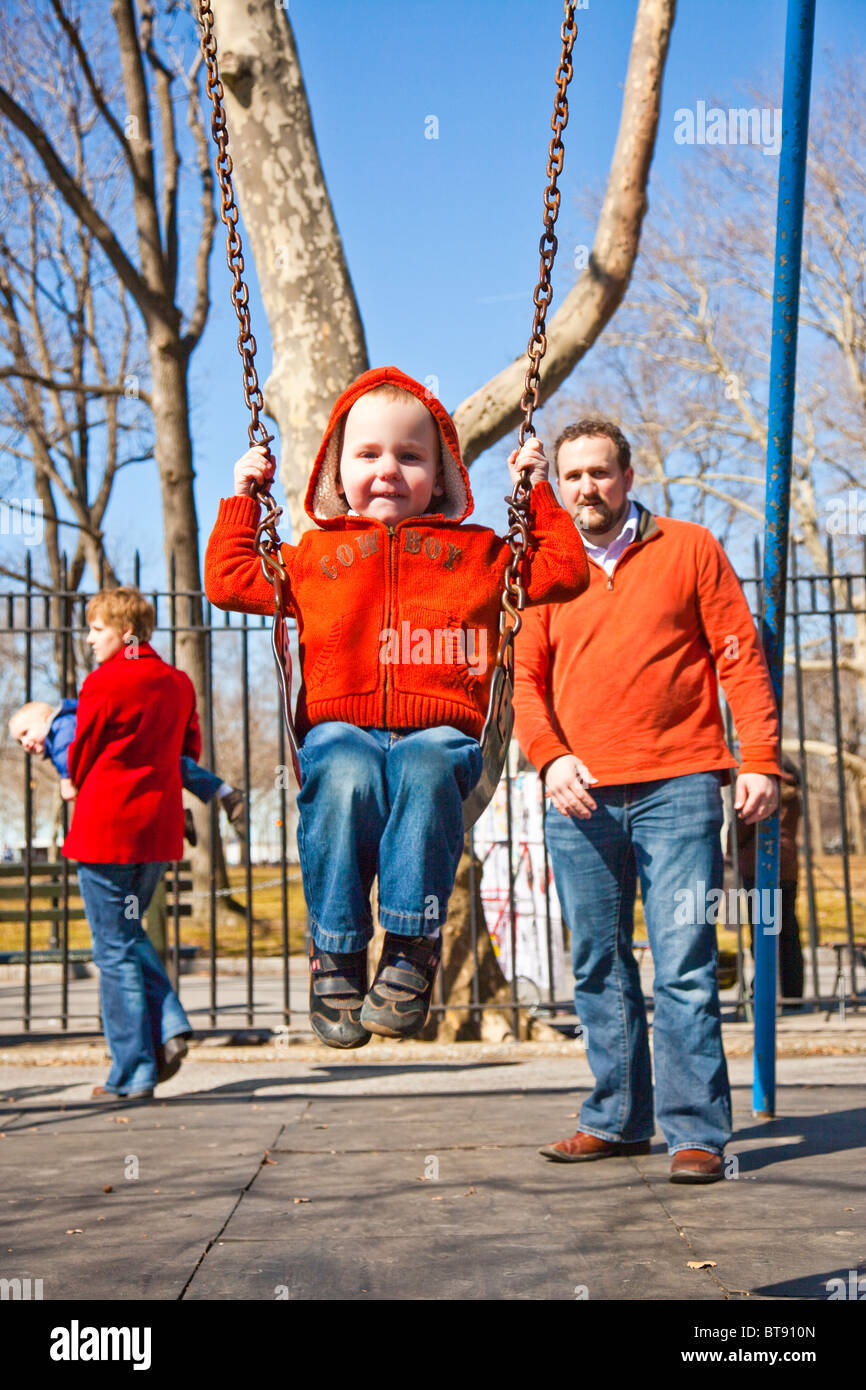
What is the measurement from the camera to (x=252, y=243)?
6.77m

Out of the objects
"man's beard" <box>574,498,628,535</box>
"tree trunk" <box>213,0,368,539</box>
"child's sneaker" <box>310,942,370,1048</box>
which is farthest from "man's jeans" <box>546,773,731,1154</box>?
"tree trunk" <box>213,0,368,539</box>

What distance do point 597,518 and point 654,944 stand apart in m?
1.29

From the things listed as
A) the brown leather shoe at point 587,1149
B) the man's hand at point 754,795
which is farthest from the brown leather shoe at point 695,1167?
the man's hand at point 754,795

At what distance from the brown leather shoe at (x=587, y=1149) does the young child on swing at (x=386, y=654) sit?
2.03 meters

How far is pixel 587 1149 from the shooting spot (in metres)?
4.26

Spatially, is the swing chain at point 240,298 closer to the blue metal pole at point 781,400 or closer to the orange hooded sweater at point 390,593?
the orange hooded sweater at point 390,593

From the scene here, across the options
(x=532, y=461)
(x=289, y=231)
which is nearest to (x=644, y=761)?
(x=532, y=461)

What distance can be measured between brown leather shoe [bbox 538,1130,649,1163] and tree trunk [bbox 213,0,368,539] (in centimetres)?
337

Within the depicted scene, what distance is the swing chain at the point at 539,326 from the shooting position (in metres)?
2.69

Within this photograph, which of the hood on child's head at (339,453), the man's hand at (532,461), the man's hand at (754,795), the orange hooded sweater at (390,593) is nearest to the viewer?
the orange hooded sweater at (390,593)

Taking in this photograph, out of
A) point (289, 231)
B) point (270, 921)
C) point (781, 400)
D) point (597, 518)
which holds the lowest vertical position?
point (270, 921)

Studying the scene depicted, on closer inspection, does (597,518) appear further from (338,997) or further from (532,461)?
(338,997)

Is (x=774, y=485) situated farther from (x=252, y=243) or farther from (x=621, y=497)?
(x=252, y=243)
